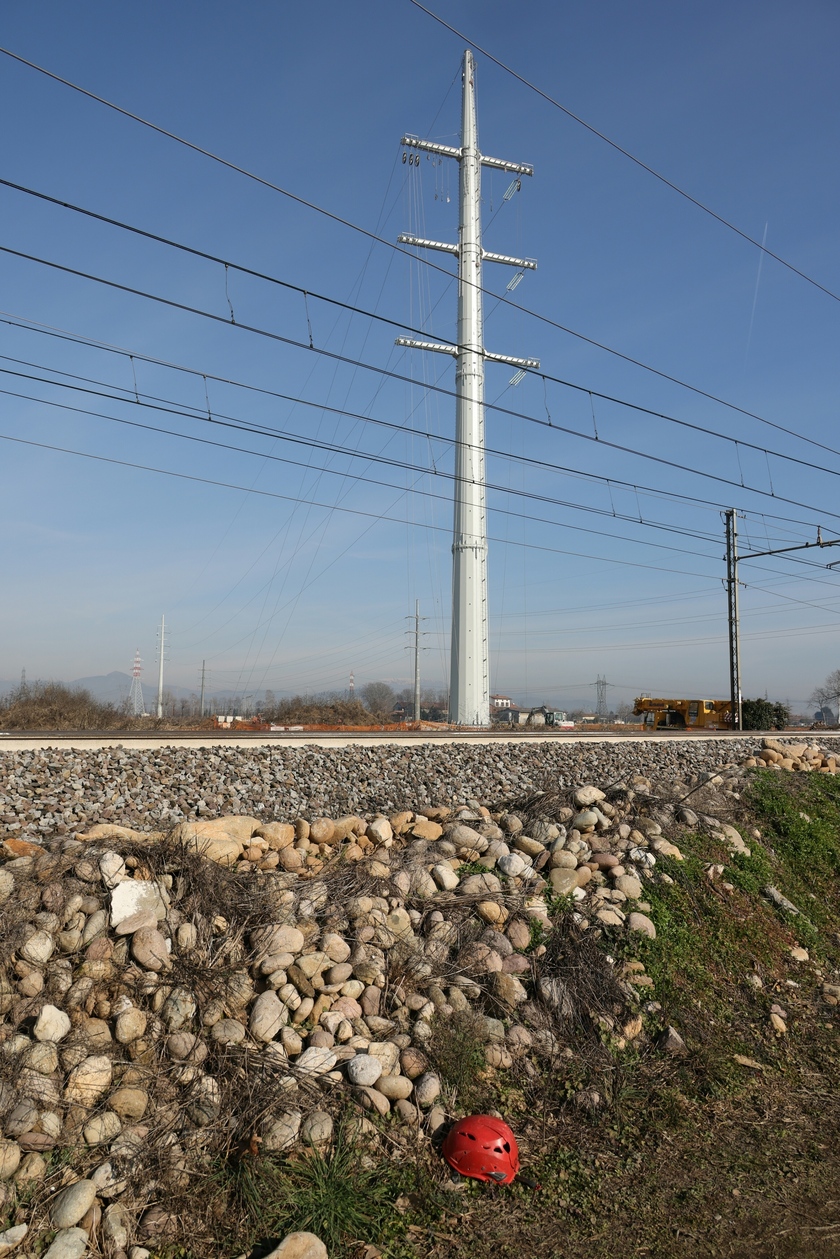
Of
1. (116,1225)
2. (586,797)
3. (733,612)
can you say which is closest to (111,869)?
(116,1225)

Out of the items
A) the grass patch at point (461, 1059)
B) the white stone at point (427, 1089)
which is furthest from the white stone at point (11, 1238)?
the grass patch at point (461, 1059)

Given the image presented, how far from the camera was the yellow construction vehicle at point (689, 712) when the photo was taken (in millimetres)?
32062

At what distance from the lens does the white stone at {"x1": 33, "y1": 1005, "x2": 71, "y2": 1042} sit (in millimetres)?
4875

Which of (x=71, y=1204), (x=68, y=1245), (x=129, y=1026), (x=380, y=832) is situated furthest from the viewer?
(x=380, y=832)

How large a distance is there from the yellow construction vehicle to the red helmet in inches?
1109

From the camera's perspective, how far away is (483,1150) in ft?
16.3

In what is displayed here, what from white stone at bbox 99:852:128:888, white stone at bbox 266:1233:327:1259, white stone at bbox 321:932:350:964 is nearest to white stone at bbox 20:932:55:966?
white stone at bbox 99:852:128:888

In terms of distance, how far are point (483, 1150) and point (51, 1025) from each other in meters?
2.75

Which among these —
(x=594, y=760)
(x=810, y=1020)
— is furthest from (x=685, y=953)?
(x=594, y=760)

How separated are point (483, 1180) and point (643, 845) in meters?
4.27

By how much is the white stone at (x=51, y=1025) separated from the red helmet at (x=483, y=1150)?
8.16 feet

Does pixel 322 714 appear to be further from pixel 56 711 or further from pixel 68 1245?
pixel 68 1245

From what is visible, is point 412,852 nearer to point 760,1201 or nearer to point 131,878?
point 131,878

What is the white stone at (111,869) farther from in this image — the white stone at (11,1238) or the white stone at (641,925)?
the white stone at (641,925)
